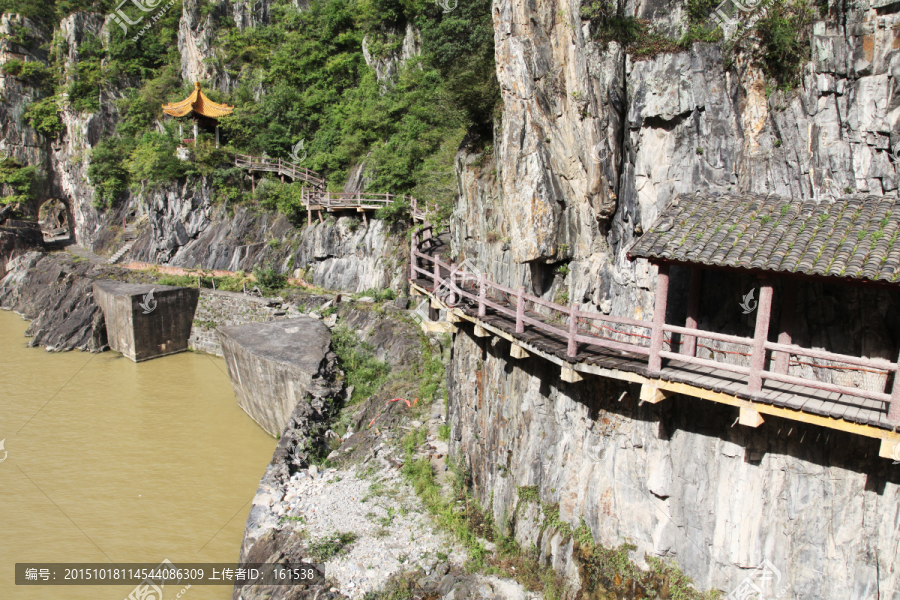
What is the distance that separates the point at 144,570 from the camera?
12.8 meters

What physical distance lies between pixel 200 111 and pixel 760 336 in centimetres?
3775

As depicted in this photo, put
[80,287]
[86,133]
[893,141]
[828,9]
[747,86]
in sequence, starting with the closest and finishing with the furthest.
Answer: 1. [893,141]
2. [828,9]
3. [747,86]
4. [80,287]
5. [86,133]

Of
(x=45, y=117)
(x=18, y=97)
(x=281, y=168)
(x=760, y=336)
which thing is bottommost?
(x=760, y=336)

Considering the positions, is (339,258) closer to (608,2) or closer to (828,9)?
(608,2)

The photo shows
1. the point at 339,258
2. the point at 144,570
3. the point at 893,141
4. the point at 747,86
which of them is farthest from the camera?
the point at 339,258

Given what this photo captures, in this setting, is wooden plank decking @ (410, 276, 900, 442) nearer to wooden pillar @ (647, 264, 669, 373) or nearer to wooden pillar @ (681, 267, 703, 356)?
wooden pillar @ (647, 264, 669, 373)

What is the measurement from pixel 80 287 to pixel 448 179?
23.8 m

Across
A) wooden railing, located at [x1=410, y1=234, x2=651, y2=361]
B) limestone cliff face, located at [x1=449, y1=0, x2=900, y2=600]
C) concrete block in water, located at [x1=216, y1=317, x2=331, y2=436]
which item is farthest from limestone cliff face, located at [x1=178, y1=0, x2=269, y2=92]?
limestone cliff face, located at [x1=449, y1=0, x2=900, y2=600]

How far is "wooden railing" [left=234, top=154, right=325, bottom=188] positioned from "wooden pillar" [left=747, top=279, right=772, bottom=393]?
2843 cm

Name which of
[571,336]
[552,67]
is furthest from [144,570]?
[552,67]

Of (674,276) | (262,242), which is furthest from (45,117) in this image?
(674,276)

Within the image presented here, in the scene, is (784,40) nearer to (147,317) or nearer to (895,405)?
(895,405)

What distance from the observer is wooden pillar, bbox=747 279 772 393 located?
6.34m

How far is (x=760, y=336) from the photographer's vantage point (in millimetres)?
6375
